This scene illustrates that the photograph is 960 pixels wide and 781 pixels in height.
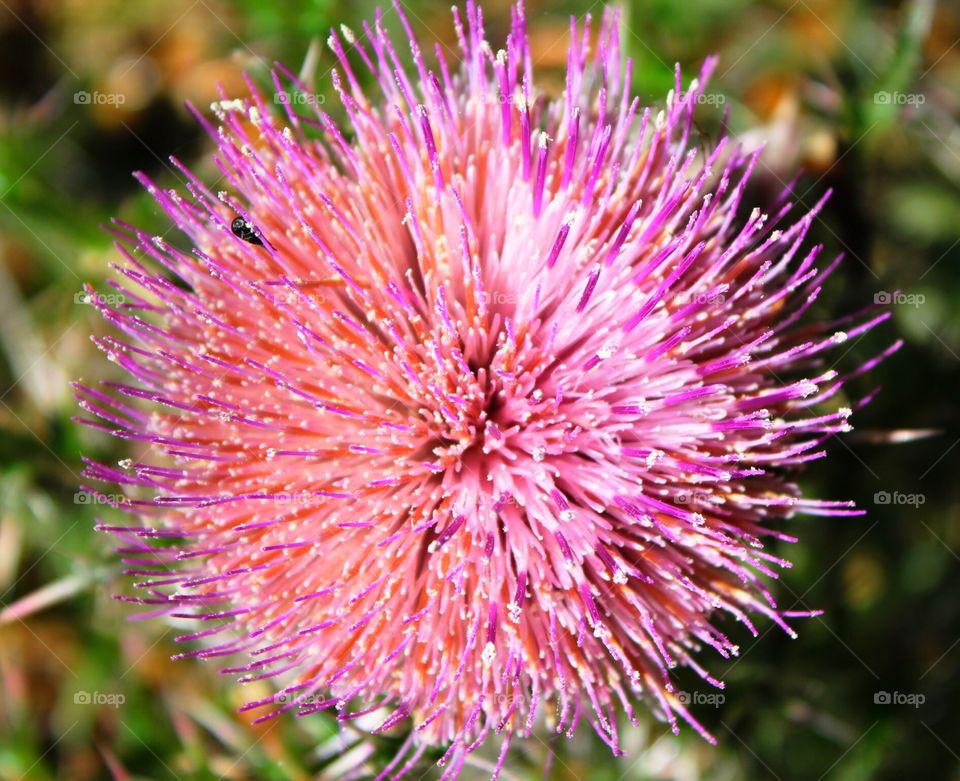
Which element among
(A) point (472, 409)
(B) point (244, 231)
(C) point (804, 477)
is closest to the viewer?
(A) point (472, 409)

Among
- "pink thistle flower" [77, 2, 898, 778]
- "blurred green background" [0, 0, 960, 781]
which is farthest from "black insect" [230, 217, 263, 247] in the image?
"blurred green background" [0, 0, 960, 781]

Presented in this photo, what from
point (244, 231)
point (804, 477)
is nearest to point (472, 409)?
point (244, 231)

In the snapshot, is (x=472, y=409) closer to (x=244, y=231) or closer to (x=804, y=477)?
(x=244, y=231)

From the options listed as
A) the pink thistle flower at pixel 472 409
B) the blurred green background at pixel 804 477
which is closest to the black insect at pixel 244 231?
the pink thistle flower at pixel 472 409

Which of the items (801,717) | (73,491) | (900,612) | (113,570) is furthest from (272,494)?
(900,612)

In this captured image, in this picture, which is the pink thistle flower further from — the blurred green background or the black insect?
the blurred green background
